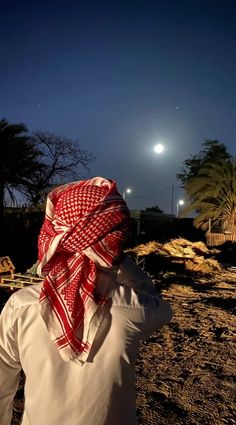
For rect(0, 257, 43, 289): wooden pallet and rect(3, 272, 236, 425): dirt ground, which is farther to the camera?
rect(0, 257, 43, 289): wooden pallet

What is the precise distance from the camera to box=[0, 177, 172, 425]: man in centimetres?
120

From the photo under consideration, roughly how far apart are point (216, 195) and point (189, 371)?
2297 cm

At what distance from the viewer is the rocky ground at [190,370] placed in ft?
11.7

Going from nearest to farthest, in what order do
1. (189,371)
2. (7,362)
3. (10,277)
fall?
1. (7,362)
2. (189,371)
3. (10,277)

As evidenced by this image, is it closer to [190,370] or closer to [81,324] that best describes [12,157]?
[190,370]

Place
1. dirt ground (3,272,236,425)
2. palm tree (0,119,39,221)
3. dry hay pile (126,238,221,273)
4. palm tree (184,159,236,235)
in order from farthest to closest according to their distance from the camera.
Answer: palm tree (184,159,236,235) → palm tree (0,119,39,221) → dry hay pile (126,238,221,273) → dirt ground (3,272,236,425)

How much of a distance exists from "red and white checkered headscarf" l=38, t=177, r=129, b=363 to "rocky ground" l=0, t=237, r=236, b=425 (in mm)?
2623

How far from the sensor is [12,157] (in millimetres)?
17422

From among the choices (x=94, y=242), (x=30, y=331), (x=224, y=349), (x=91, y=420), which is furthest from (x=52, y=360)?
(x=224, y=349)

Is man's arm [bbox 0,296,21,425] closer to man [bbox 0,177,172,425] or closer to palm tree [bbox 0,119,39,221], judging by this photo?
man [bbox 0,177,172,425]

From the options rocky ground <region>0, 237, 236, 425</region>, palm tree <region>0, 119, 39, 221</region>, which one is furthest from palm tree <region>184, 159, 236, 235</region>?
rocky ground <region>0, 237, 236, 425</region>

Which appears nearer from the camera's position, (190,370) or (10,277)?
(190,370)

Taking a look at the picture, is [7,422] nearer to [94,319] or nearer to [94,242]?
[94,319]

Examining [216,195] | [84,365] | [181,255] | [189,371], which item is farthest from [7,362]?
[216,195]
